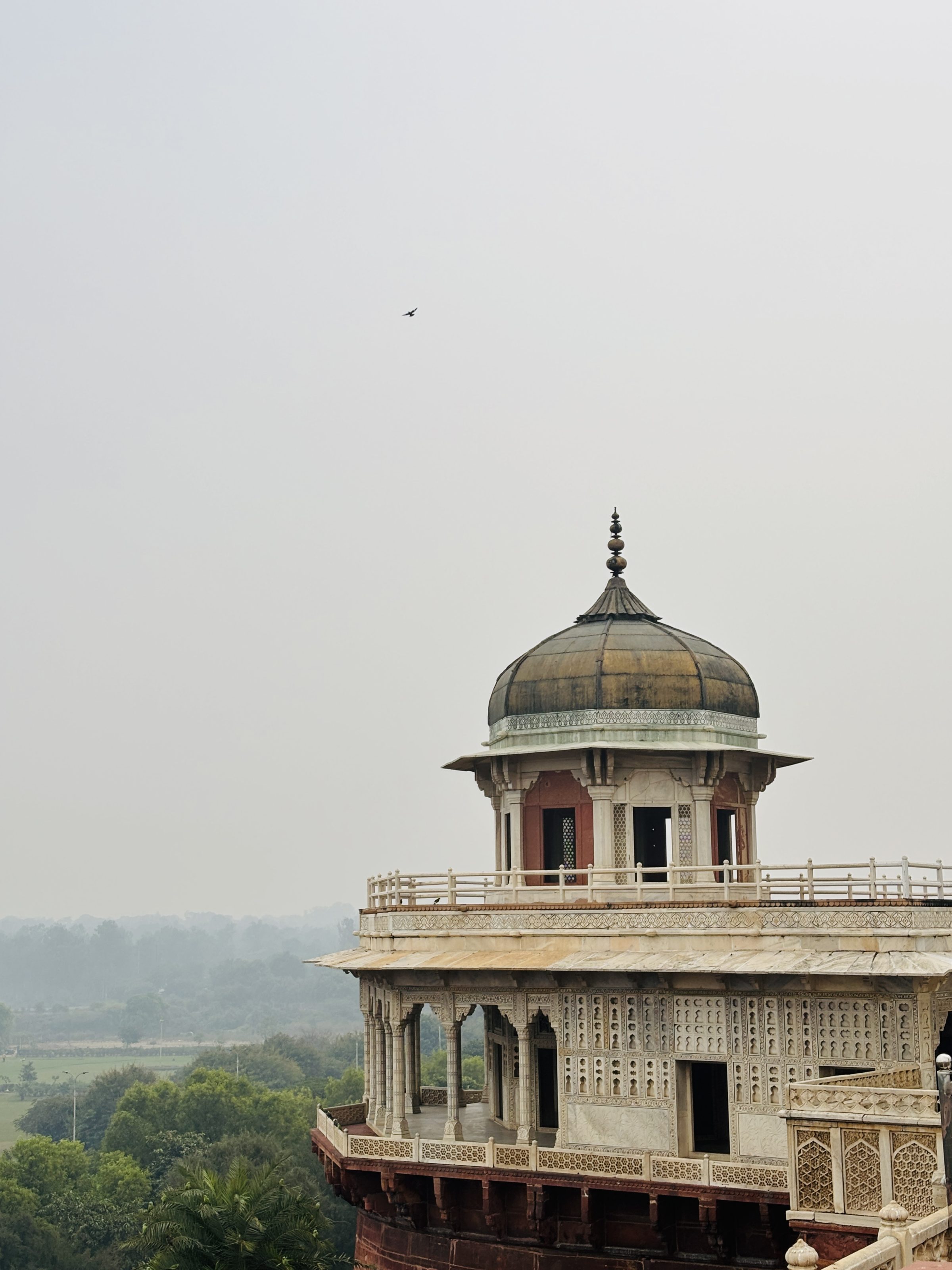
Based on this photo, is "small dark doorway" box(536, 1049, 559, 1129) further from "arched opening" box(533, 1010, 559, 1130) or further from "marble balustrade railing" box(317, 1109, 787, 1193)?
"marble balustrade railing" box(317, 1109, 787, 1193)

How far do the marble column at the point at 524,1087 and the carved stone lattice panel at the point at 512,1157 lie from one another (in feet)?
1.91

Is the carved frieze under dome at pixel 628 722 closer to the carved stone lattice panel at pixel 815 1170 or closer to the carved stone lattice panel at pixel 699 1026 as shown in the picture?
the carved stone lattice panel at pixel 699 1026

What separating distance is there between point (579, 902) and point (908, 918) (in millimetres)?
5631

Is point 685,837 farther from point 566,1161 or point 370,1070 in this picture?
point 566,1161

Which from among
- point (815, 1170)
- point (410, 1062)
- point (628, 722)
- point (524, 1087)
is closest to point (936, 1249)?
point (815, 1170)

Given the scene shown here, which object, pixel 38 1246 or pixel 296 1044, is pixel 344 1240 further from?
pixel 296 1044

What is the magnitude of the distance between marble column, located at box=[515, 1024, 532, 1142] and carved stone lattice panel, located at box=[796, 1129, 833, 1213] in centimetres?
793

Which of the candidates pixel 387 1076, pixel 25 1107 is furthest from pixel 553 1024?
pixel 25 1107

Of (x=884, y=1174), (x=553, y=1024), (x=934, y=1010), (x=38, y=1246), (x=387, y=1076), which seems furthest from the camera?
(x=38, y=1246)

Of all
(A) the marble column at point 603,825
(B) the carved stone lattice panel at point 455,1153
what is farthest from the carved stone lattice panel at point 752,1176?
(A) the marble column at point 603,825

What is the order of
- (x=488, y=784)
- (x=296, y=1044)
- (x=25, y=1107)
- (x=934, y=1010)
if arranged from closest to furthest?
(x=934, y=1010)
(x=488, y=784)
(x=296, y=1044)
(x=25, y=1107)

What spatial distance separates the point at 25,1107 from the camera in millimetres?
147125

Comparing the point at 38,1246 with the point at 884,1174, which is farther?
the point at 38,1246

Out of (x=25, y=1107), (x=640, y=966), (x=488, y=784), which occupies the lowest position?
(x=25, y=1107)
